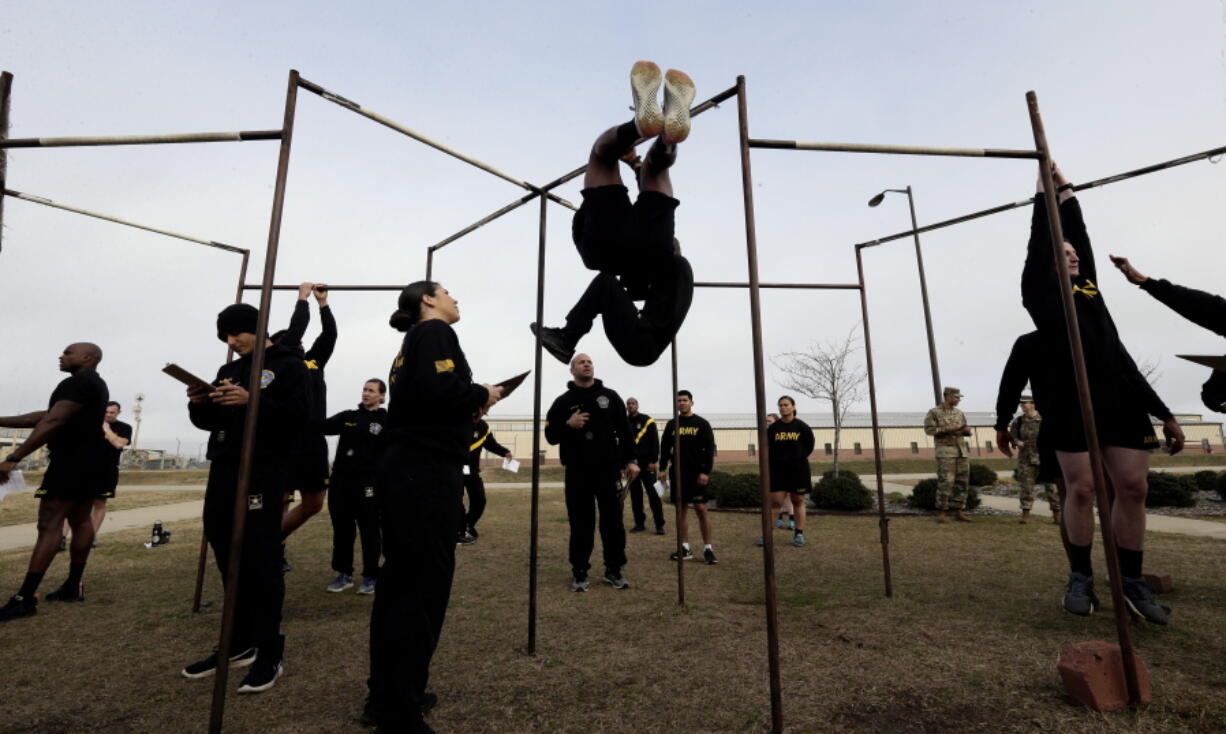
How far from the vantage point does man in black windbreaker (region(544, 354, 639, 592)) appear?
557 centimetres

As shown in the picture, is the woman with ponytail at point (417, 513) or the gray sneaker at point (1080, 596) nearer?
the woman with ponytail at point (417, 513)

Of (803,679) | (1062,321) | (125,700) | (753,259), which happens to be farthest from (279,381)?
(1062,321)

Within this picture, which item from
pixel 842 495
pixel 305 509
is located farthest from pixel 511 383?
pixel 842 495

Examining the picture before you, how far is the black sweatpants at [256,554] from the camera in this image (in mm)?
3295

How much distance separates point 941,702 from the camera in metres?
2.77

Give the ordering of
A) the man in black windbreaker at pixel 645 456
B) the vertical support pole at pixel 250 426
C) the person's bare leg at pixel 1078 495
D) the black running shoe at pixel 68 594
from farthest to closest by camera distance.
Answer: the man in black windbreaker at pixel 645 456
the black running shoe at pixel 68 594
the person's bare leg at pixel 1078 495
the vertical support pole at pixel 250 426

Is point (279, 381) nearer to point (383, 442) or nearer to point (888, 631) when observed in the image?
point (383, 442)

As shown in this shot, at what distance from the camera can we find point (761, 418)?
2.59 m

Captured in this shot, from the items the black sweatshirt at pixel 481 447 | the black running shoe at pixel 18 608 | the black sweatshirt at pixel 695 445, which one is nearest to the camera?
the black running shoe at pixel 18 608

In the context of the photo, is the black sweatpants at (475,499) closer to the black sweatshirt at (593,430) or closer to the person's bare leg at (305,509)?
the black sweatshirt at (593,430)

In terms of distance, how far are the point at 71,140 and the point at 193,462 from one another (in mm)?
67469

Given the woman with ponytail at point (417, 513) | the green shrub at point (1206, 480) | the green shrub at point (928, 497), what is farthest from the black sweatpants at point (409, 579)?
the green shrub at point (1206, 480)

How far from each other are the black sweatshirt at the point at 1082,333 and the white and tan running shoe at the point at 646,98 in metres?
2.50

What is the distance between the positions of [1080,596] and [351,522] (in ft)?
19.0
